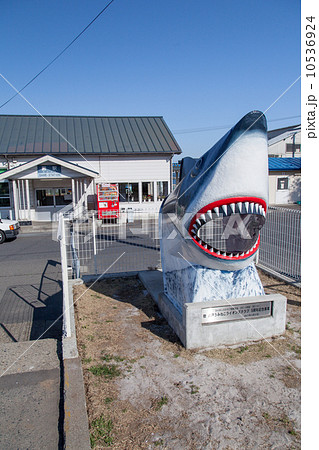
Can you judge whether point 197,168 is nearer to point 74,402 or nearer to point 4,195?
point 74,402

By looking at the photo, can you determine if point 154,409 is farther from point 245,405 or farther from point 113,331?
point 113,331

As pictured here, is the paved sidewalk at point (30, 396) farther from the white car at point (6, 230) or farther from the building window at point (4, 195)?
the building window at point (4, 195)

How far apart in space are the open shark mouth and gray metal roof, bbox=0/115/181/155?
16215mm

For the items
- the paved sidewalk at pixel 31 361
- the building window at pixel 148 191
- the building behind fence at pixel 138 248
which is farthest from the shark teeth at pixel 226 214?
the building window at pixel 148 191

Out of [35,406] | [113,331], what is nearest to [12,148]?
[113,331]

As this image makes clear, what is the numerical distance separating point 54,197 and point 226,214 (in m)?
18.2

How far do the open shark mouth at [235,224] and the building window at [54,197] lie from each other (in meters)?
16.9

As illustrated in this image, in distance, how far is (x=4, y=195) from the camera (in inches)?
777

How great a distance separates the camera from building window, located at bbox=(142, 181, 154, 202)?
69.5 ft

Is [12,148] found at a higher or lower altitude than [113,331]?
higher

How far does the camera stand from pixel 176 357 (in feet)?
13.8

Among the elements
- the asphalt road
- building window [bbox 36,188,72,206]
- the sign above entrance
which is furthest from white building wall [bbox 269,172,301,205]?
the asphalt road

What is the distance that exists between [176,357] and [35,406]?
170 cm

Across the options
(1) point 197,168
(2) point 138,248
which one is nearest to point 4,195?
(2) point 138,248
